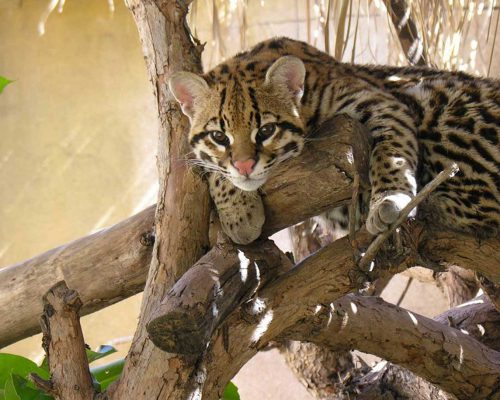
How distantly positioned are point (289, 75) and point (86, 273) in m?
1.09

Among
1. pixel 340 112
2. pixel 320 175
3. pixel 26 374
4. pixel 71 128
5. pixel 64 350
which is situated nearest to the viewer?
pixel 64 350

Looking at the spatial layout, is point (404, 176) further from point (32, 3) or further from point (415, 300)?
point (32, 3)

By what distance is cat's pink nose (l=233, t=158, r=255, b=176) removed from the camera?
2314 millimetres

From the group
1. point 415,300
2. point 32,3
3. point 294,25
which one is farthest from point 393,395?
point 32,3

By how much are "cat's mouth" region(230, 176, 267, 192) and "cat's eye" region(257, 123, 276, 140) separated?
15 cm

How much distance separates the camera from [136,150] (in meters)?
6.01

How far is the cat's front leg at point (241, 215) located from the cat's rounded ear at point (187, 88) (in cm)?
33

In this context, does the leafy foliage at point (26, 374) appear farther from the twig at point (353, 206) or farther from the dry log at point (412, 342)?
the twig at point (353, 206)

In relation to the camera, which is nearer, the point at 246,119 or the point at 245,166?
the point at 245,166

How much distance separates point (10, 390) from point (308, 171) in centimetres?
116

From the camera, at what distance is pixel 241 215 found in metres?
2.36

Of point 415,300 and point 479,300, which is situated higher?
point 479,300

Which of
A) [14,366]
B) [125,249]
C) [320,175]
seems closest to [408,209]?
[320,175]

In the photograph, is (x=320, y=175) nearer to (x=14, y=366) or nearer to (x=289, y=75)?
(x=289, y=75)
